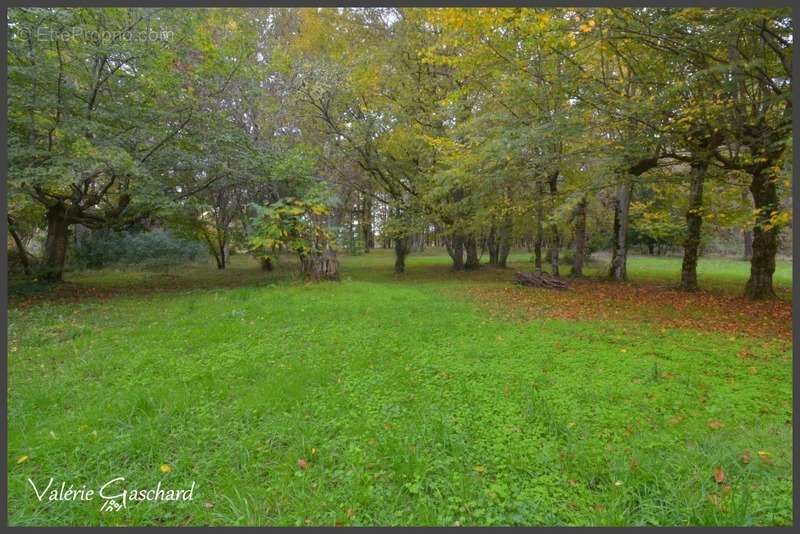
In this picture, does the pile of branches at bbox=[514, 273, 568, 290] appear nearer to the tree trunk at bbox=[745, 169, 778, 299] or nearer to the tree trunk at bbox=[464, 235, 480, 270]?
the tree trunk at bbox=[745, 169, 778, 299]

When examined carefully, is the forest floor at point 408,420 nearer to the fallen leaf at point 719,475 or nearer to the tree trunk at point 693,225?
the fallen leaf at point 719,475

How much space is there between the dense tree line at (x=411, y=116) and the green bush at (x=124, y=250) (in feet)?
11.0

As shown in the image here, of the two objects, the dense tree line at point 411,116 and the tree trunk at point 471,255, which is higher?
the dense tree line at point 411,116

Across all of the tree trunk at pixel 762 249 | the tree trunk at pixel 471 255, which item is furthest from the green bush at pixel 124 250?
the tree trunk at pixel 762 249

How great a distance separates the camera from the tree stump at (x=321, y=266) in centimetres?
1167

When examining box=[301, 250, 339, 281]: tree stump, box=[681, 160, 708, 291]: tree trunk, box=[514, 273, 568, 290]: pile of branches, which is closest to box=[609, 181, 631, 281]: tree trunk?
box=[681, 160, 708, 291]: tree trunk

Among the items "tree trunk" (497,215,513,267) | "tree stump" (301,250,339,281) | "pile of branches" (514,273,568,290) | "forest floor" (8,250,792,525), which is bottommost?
"forest floor" (8,250,792,525)

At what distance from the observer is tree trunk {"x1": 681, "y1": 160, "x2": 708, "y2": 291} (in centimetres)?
983

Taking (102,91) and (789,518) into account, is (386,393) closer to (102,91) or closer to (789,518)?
(789,518)

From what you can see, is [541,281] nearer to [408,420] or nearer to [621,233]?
[621,233]

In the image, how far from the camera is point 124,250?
17.2 meters

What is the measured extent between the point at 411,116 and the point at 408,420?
12902mm

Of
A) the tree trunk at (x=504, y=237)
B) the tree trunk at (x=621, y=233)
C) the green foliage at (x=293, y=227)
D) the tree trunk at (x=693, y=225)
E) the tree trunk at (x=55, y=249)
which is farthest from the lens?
the tree trunk at (x=504, y=237)

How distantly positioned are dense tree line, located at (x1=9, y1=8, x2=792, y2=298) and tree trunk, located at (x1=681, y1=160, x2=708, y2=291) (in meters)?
0.06
